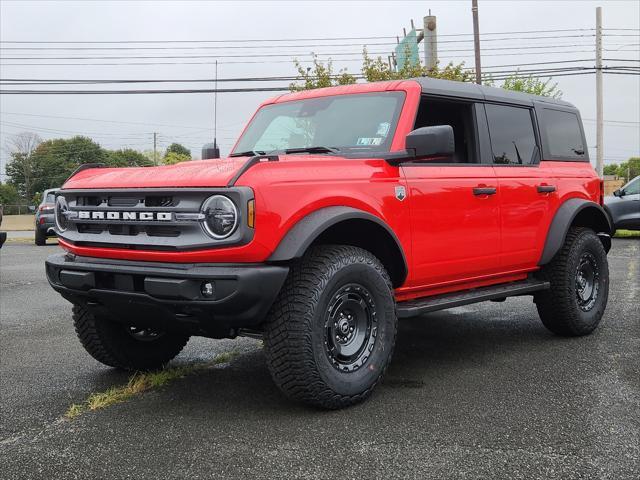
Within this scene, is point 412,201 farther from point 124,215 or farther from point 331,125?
point 124,215

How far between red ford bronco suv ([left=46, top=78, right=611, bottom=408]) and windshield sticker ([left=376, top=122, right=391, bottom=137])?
11mm

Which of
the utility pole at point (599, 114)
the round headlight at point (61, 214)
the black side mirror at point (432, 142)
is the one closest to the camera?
the black side mirror at point (432, 142)

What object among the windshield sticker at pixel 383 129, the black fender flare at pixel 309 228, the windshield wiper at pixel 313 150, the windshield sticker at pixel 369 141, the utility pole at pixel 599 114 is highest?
the utility pole at pixel 599 114

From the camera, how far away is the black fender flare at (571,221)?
565 centimetres

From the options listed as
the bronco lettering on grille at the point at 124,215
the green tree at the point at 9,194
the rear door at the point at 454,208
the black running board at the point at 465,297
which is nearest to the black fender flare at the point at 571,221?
the black running board at the point at 465,297

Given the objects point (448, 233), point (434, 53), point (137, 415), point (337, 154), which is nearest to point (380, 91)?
point (337, 154)

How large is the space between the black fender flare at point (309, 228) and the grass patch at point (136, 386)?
4.70 feet

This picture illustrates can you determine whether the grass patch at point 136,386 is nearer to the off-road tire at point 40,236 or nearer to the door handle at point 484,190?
the door handle at point 484,190

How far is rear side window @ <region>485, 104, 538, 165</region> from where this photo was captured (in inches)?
215

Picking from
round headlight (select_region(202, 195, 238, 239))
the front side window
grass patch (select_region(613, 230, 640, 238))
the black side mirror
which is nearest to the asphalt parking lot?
round headlight (select_region(202, 195, 238, 239))

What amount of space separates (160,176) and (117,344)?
143cm

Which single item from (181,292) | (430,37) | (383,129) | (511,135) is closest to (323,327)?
(181,292)

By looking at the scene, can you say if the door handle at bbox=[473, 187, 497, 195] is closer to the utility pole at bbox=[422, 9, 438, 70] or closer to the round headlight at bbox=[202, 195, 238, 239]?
the round headlight at bbox=[202, 195, 238, 239]

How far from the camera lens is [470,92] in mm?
5277
